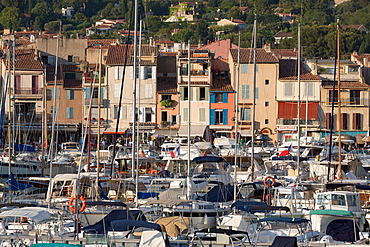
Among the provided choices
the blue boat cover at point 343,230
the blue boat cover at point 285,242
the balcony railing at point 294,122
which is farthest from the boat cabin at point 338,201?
the balcony railing at point 294,122

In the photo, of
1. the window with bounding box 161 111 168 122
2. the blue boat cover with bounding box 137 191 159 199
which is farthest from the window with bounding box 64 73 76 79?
the blue boat cover with bounding box 137 191 159 199

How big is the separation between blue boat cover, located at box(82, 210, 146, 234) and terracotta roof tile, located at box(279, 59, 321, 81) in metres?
37.8

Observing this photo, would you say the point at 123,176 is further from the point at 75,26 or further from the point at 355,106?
the point at 75,26

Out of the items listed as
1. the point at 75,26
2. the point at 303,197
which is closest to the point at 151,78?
the point at 303,197

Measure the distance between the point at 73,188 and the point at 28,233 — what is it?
765 centimetres

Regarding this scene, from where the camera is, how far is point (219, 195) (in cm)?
3253

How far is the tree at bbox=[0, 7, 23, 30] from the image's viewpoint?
137 metres

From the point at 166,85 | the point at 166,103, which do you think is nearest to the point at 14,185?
the point at 166,103

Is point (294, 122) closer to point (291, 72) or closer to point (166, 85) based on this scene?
point (291, 72)

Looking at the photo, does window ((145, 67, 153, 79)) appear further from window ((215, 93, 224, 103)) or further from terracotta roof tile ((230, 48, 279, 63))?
terracotta roof tile ((230, 48, 279, 63))

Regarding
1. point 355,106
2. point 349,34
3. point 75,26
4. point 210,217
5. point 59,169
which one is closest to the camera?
point 210,217

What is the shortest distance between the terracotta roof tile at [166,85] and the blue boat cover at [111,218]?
121ft

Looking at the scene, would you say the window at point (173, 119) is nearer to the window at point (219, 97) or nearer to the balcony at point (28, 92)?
the window at point (219, 97)

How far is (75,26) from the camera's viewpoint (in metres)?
176
